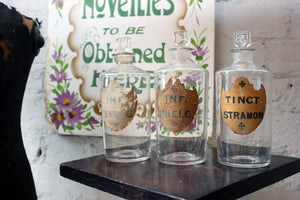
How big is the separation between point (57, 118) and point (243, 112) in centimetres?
56

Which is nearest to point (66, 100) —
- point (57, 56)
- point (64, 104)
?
point (64, 104)

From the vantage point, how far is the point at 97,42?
0.82m

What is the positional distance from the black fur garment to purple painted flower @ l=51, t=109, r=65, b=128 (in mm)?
305

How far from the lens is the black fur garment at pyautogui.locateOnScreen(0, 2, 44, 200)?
50cm

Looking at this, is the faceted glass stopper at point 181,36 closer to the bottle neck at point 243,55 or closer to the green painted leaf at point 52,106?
the bottle neck at point 243,55

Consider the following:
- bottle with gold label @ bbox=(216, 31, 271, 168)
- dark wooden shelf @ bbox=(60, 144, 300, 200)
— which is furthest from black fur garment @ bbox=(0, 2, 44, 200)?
bottle with gold label @ bbox=(216, 31, 271, 168)

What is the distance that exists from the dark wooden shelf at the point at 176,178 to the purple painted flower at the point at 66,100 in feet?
1.04

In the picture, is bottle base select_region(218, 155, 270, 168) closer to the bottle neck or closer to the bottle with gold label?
the bottle with gold label

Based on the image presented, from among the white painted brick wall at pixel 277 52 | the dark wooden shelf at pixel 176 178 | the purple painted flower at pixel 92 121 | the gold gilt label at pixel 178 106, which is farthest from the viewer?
the purple painted flower at pixel 92 121

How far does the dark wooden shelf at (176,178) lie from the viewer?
0.39 metres

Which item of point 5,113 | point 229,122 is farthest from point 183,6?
point 5,113

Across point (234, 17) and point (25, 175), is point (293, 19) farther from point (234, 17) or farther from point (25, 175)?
point (25, 175)

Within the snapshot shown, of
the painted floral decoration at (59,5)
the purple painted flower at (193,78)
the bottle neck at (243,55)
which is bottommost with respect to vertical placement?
the purple painted flower at (193,78)

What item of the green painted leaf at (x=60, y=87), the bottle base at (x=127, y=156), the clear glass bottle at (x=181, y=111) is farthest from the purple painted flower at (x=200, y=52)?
the green painted leaf at (x=60, y=87)
